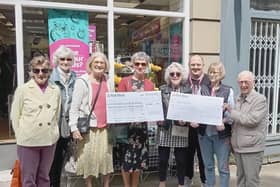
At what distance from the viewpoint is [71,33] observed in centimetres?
505

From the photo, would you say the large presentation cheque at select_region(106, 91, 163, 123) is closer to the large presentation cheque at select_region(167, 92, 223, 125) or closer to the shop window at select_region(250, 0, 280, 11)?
the large presentation cheque at select_region(167, 92, 223, 125)

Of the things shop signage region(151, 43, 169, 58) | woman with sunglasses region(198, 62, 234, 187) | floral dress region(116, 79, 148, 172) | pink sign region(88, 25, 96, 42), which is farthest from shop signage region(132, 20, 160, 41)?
woman with sunglasses region(198, 62, 234, 187)

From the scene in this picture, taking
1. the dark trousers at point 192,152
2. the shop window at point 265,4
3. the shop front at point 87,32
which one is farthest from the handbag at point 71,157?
the shop window at point 265,4

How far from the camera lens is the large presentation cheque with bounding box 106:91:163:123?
388 centimetres

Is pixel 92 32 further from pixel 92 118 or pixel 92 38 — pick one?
pixel 92 118

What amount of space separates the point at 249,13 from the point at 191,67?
2.43 meters

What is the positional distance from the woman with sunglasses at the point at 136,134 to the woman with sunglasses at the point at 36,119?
0.86 metres

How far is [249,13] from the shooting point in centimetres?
582

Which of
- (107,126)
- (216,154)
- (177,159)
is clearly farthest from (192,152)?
(107,126)

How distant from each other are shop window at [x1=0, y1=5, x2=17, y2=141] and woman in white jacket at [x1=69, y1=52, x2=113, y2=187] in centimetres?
160

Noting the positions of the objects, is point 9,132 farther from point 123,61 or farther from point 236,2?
point 236,2

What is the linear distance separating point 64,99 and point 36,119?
0.44 meters

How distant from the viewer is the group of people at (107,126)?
348cm

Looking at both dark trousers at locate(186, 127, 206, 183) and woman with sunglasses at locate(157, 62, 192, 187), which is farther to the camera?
dark trousers at locate(186, 127, 206, 183)
